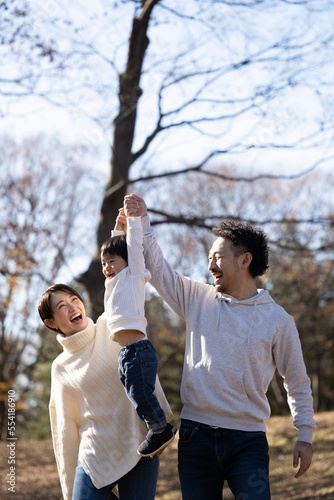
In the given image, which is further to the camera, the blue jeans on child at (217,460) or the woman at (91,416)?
the woman at (91,416)

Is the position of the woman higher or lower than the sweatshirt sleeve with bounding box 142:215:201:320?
lower

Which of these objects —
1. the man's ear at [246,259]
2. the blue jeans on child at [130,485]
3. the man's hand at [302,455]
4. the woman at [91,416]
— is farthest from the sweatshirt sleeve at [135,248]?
the man's hand at [302,455]

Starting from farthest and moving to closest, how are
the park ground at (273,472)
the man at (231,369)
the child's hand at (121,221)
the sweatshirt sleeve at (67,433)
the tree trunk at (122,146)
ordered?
the park ground at (273,472) → the tree trunk at (122,146) → the child's hand at (121,221) → the sweatshirt sleeve at (67,433) → the man at (231,369)

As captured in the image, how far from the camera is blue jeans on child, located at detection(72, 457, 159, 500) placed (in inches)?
93.1

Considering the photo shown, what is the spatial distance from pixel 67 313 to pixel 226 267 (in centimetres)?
75

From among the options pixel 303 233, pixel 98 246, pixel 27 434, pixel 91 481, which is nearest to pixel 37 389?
pixel 27 434

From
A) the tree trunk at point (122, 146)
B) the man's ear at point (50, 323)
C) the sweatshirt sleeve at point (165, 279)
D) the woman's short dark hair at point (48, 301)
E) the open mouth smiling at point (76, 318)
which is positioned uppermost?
the tree trunk at point (122, 146)

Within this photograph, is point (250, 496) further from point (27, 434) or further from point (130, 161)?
point (27, 434)

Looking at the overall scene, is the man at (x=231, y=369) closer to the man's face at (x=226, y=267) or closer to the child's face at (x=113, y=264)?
the man's face at (x=226, y=267)

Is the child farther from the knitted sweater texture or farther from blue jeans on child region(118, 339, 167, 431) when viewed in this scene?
the knitted sweater texture

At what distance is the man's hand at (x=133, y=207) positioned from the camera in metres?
2.55

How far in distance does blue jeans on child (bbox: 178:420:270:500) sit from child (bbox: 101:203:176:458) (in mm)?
133

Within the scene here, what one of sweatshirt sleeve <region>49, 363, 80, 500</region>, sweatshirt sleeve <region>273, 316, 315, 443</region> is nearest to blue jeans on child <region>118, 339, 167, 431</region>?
sweatshirt sleeve <region>49, 363, 80, 500</region>

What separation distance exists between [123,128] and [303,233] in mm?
7578
